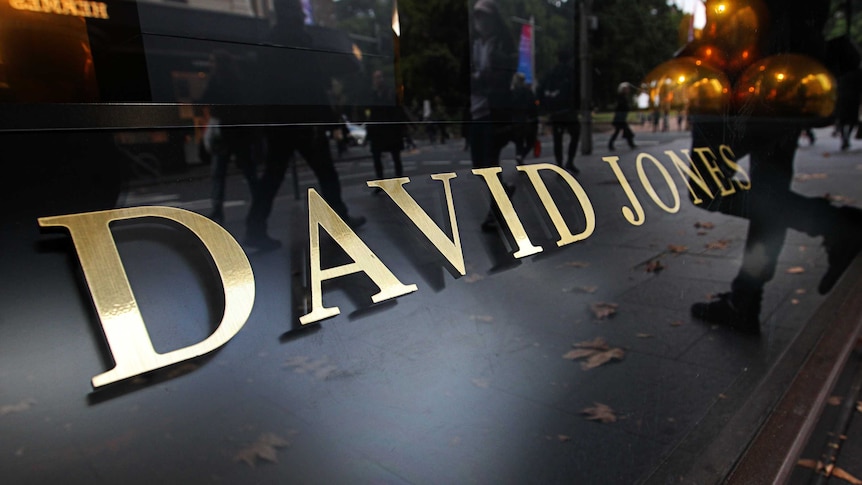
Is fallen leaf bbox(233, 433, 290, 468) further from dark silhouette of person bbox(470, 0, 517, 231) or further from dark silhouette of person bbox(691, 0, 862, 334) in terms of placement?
dark silhouette of person bbox(691, 0, 862, 334)

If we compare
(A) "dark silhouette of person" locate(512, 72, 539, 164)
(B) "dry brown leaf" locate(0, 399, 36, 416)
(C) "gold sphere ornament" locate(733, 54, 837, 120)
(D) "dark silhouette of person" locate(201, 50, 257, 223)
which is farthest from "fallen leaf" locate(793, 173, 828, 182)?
(B) "dry brown leaf" locate(0, 399, 36, 416)

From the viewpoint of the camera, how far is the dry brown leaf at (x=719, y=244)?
223cm

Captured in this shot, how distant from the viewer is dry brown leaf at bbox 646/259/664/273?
1.94 metres

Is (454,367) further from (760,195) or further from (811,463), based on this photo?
(760,195)

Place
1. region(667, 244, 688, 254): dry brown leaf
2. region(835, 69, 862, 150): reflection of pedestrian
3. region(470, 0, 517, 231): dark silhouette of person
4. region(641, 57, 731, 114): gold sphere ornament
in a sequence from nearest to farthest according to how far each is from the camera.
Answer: region(470, 0, 517, 231): dark silhouette of person < region(641, 57, 731, 114): gold sphere ornament < region(667, 244, 688, 254): dry brown leaf < region(835, 69, 862, 150): reflection of pedestrian

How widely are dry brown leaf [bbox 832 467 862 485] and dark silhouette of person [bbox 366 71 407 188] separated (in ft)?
6.51

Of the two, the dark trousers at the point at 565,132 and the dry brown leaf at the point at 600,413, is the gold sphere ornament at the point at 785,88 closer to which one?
the dark trousers at the point at 565,132

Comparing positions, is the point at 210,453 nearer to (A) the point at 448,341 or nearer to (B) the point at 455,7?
(A) the point at 448,341

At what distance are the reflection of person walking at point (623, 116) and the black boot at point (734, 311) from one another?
2.87 ft

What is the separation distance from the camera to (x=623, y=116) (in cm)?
178

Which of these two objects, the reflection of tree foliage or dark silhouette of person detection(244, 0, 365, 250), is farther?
the reflection of tree foliage

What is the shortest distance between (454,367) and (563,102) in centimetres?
91

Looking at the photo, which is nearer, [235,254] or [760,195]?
[235,254]

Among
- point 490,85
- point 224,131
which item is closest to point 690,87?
point 490,85
